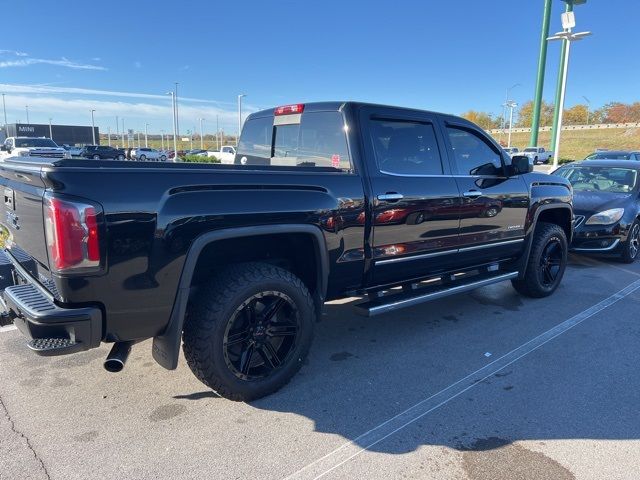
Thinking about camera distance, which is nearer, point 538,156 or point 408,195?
point 408,195

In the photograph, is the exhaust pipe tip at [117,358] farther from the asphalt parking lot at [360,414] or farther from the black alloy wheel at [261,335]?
the black alloy wheel at [261,335]

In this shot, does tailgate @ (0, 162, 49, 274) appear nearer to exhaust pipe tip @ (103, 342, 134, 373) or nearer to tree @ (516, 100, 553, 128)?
exhaust pipe tip @ (103, 342, 134, 373)

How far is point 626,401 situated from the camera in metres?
3.21

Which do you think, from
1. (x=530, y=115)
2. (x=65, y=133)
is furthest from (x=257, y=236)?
(x=530, y=115)

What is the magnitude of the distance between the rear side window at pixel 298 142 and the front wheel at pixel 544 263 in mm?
2820

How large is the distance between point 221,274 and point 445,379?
71.1 inches

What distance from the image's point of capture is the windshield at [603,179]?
7941 mm

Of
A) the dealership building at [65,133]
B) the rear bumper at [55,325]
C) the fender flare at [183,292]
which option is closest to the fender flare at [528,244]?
the fender flare at [183,292]

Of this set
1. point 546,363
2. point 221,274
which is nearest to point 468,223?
point 546,363

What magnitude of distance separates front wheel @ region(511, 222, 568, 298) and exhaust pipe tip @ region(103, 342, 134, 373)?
13.9 ft

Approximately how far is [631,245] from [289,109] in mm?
6199

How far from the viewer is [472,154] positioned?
453cm

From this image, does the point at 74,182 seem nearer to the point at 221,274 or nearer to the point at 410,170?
the point at 221,274

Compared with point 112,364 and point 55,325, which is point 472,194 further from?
point 55,325
